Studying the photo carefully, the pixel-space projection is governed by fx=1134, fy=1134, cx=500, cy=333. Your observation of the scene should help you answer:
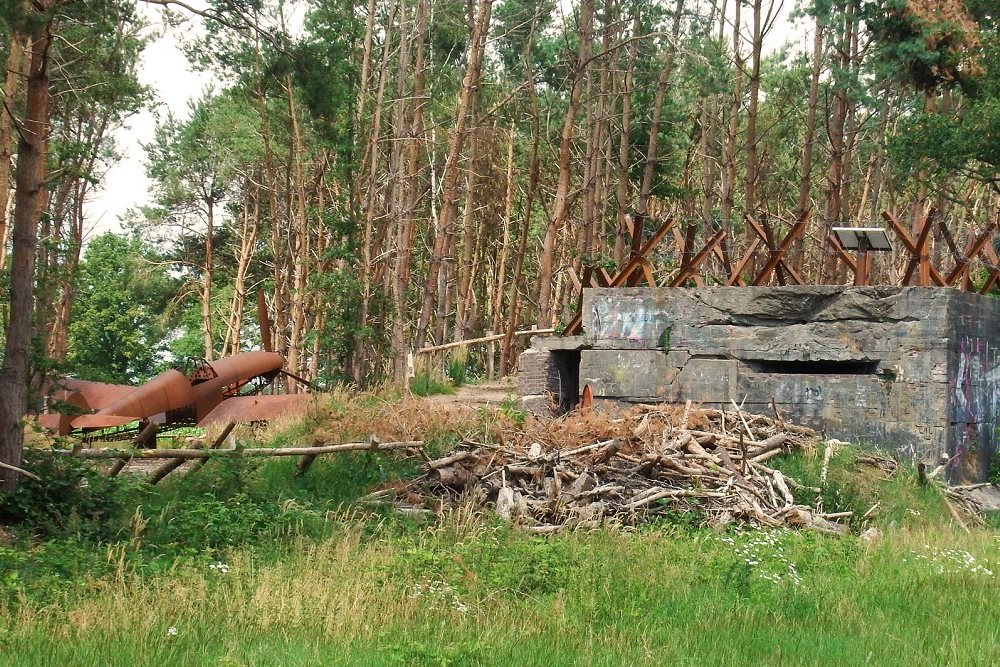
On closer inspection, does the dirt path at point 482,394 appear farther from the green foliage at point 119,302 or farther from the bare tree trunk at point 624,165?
the green foliage at point 119,302

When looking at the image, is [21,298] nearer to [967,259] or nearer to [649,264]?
[649,264]

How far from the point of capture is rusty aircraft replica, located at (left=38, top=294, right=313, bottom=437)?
1811cm

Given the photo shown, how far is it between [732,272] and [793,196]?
31634mm

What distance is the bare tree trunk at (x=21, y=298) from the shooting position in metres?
9.54

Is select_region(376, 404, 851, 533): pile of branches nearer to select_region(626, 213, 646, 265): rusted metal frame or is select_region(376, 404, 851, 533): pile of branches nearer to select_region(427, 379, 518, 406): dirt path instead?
select_region(626, 213, 646, 265): rusted metal frame

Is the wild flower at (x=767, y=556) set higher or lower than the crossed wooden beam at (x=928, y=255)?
lower

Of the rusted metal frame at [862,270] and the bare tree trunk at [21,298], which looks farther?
the rusted metal frame at [862,270]

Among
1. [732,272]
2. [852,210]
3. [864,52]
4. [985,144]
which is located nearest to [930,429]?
[732,272]

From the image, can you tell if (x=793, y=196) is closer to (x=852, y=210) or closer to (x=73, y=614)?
(x=852, y=210)

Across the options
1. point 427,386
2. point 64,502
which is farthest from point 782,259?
point 64,502

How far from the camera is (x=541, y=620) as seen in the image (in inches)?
281

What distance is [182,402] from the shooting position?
19.4 metres

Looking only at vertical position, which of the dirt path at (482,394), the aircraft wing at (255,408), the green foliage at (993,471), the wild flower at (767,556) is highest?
the dirt path at (482,394)

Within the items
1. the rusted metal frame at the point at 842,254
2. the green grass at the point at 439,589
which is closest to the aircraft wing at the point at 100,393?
the green grass at the point at 439,589
